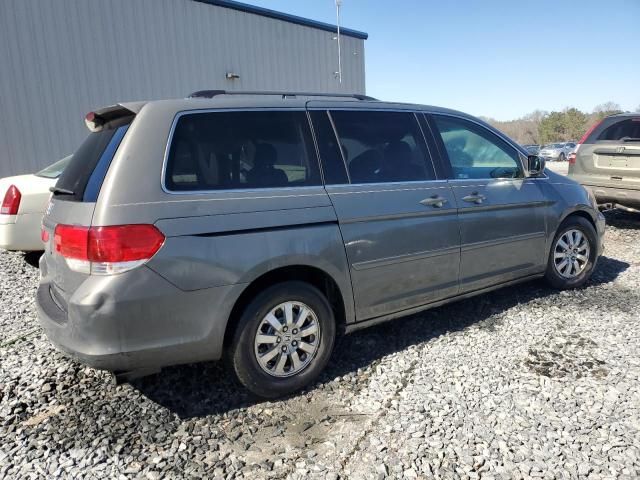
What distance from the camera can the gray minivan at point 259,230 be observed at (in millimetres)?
2283

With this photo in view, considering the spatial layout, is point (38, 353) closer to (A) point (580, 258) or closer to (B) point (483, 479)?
(B) point (483, 479)

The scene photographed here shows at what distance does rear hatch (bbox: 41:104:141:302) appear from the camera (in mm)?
2352

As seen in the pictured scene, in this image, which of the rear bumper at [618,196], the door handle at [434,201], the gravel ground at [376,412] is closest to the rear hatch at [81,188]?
the gravel ground at [376,412]

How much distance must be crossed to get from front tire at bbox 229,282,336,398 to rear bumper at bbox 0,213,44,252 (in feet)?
11.7

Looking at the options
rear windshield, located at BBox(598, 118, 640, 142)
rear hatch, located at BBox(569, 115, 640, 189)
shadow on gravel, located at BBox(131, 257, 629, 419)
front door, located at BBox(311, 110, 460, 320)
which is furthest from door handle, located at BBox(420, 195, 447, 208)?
rear windshield, located at BBox(598, 118, 640, 142)

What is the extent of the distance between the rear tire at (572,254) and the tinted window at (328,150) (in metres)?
2.48

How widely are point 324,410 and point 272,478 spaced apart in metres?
0.61

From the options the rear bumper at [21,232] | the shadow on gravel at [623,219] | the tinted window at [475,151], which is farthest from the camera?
the shadow on gravel at [623,219]

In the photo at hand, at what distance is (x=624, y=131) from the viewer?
22.5 feet

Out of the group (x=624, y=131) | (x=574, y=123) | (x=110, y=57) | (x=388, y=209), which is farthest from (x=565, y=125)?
(x=388, y=209)

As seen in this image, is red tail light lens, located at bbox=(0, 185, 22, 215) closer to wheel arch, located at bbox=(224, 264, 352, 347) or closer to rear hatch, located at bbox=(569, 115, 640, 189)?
wheel arch, located at bbox=(224, 264, 352, 347)

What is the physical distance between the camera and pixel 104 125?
2752 millimetres

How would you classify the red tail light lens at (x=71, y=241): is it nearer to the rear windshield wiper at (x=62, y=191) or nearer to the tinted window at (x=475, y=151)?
the rear windshield wiper at (x=62, y=191)

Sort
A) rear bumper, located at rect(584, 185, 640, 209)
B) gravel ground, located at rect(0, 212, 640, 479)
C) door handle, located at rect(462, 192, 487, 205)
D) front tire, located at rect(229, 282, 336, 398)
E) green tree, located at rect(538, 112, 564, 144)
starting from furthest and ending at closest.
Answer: green tree, located at rect(538, 112, 564, 144)
rear bumper, located at rect(584, 185, 640, 209)
door handle, located at rect(462, 192, 487, 205)
front tire, located at rect(229, 282, 336, 398)
gravel ground, located at rect(0, 212, 640, 479)
